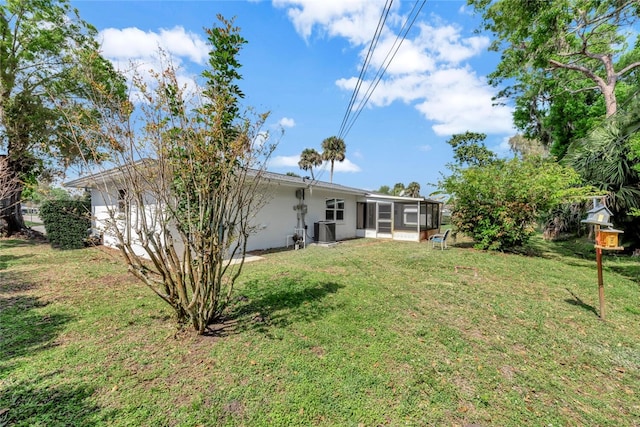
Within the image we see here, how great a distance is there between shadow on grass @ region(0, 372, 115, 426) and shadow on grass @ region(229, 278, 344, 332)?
1723 millimetres

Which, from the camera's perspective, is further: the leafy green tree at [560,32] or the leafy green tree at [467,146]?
the leafy green tree at [467,146]

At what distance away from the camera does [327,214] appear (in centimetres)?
1343

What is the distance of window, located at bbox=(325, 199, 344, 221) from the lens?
530 inches

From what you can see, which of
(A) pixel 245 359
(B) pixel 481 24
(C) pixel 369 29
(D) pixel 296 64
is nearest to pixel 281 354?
(A) pixel 245 359

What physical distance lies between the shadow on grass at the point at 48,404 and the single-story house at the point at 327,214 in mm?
7217

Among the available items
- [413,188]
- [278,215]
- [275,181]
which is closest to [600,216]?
[275,181]

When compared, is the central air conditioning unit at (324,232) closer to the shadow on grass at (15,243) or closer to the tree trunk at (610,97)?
the shadow on grass at (15,243)

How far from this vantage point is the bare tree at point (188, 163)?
308 cm

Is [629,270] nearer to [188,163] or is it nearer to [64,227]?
[188,163]

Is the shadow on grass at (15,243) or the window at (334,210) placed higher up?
the window at (334,210)

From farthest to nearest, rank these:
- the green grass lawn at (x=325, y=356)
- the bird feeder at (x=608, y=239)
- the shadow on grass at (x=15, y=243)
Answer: the shadow on grass at (x=15, y=243) < the bird feeder at (x=608, y=239) < the green grass lawn at (x=325, y=356)

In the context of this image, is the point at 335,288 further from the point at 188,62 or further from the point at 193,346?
the point at 188,62

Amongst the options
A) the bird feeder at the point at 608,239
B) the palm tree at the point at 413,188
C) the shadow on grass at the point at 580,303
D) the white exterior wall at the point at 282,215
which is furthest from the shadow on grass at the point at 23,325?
the palm tree at the point at 413,188

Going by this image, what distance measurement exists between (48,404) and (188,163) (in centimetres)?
257
